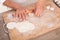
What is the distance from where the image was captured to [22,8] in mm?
859

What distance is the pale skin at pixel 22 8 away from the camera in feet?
2.64

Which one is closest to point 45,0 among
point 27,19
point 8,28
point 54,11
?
point 54,11

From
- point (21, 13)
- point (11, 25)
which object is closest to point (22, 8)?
point (21, 13)

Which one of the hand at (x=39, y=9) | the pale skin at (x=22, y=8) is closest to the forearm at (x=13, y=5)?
the pale skin at (x=22, y=8)

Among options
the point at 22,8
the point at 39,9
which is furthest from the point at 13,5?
the point at 39,9

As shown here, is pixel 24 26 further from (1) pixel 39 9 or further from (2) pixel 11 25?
(1) pixel 39 9

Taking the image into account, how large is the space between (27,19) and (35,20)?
0.17ft

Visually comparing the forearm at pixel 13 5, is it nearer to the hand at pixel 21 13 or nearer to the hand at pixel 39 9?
the hand at pixel 21 13

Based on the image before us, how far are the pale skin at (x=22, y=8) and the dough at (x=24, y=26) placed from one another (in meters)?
0.05

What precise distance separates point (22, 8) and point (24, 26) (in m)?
0.18

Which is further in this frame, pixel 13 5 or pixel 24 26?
pixel 13 5

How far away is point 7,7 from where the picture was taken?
3.07 ft

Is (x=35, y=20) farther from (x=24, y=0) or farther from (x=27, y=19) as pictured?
(x=24, y=0)

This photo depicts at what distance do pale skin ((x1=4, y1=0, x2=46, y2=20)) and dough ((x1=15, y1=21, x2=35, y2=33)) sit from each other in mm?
52
